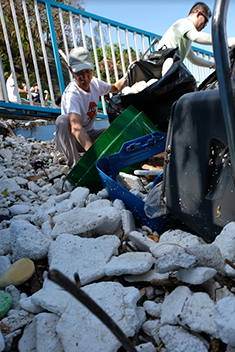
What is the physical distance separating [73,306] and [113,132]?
1.56 metres

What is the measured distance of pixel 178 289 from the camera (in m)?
1.14

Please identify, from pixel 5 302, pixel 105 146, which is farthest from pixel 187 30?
pixel 5 302

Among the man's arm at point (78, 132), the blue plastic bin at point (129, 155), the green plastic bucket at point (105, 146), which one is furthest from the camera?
the man's arm at point (78, 132)

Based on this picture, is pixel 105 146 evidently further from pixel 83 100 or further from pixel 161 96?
pixel 83 100

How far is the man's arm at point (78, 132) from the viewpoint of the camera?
3033mm

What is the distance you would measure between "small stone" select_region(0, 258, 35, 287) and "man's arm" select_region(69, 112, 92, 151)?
65.6 inches

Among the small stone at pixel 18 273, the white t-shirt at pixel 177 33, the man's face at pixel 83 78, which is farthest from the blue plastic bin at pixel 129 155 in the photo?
the white t-shirt at pixel 177 33

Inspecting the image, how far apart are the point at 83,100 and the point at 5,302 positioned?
231cm

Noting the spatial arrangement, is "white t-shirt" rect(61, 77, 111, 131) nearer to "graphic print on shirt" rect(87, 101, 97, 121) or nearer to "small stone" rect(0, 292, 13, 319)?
"graphic print on shirt" rect(87, 101, 97, 121)

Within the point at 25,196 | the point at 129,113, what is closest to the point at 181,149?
the point at 129,113

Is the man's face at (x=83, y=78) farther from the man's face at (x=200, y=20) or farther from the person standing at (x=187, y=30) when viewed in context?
the man's face at (x=200, y=20)

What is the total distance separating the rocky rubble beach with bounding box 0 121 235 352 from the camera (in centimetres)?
100

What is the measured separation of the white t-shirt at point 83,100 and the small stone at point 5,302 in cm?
209

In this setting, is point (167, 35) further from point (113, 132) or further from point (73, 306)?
point (73, 306)
